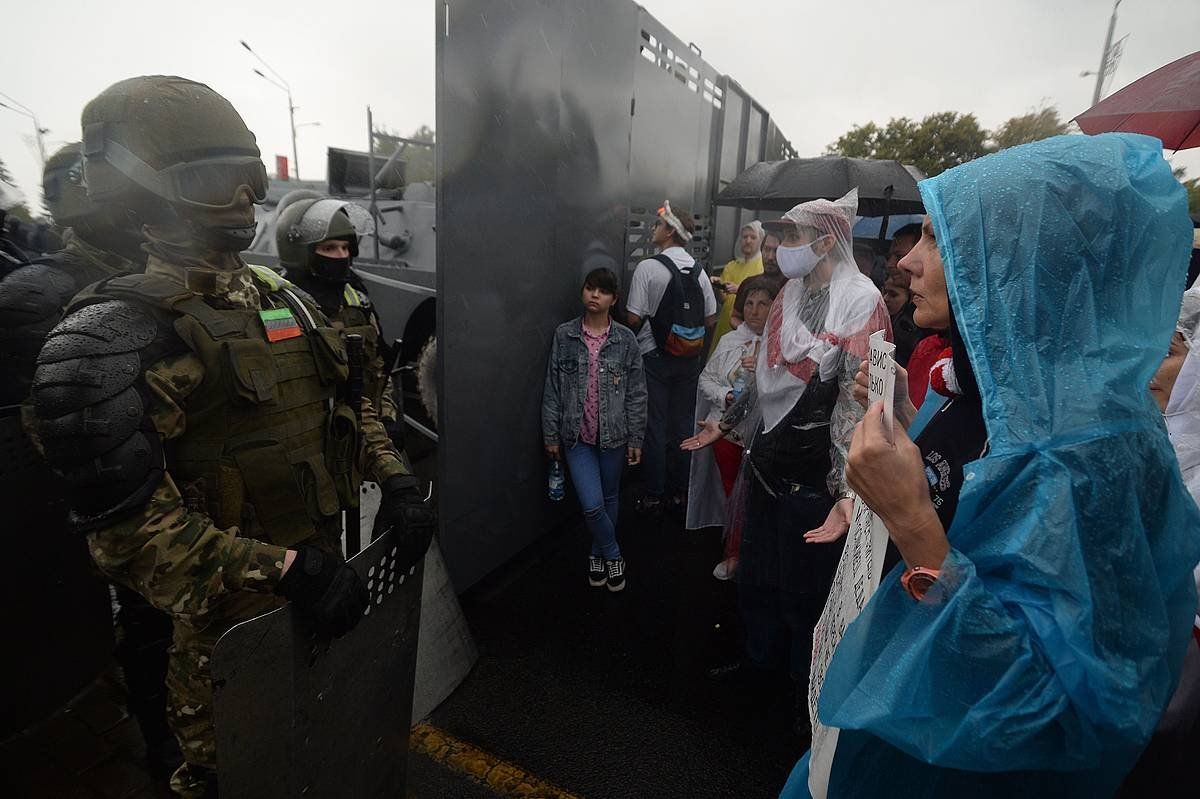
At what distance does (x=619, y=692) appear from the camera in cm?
291

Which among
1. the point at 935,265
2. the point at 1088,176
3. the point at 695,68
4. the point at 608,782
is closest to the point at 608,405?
the point at 608,782

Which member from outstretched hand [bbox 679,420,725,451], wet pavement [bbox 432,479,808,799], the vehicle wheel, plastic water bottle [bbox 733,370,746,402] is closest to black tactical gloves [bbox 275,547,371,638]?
wet pavement [bbox 432,479,808,799]

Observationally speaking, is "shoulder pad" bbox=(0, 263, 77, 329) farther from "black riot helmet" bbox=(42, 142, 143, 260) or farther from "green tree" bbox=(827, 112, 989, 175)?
"green tree" bbox=(827, 112, 989, 175)

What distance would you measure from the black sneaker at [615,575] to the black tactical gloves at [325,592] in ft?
8.19

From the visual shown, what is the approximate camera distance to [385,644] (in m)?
1.49

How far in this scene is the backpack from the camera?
4500 mm

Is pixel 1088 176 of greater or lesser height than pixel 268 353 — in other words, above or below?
above

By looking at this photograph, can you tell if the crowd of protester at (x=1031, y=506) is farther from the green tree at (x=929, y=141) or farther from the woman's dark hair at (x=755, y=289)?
the green tree at (x=929, y=141)

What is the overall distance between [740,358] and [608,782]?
219 centimetres

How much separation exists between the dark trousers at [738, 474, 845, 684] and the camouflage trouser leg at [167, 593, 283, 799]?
74.6 inches

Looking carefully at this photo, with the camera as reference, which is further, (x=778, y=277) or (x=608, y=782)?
(x=778, y=277)

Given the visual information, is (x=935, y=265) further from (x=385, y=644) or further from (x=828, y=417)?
(x=385, y=644)

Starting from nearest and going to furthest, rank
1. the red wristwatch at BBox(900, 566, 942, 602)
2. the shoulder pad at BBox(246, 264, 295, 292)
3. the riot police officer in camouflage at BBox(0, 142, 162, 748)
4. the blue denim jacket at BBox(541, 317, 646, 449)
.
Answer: the red wristwatch at BBox(900, 566, 942, 602)
the shoulder pad at BBox(246, 264, 295, 292)
the riot police officer in camouflage at BBox(0, 142, 162, 748)
the blue denim jacket at BBox(541, 317, 646, 449)

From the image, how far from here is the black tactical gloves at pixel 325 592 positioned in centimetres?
125
